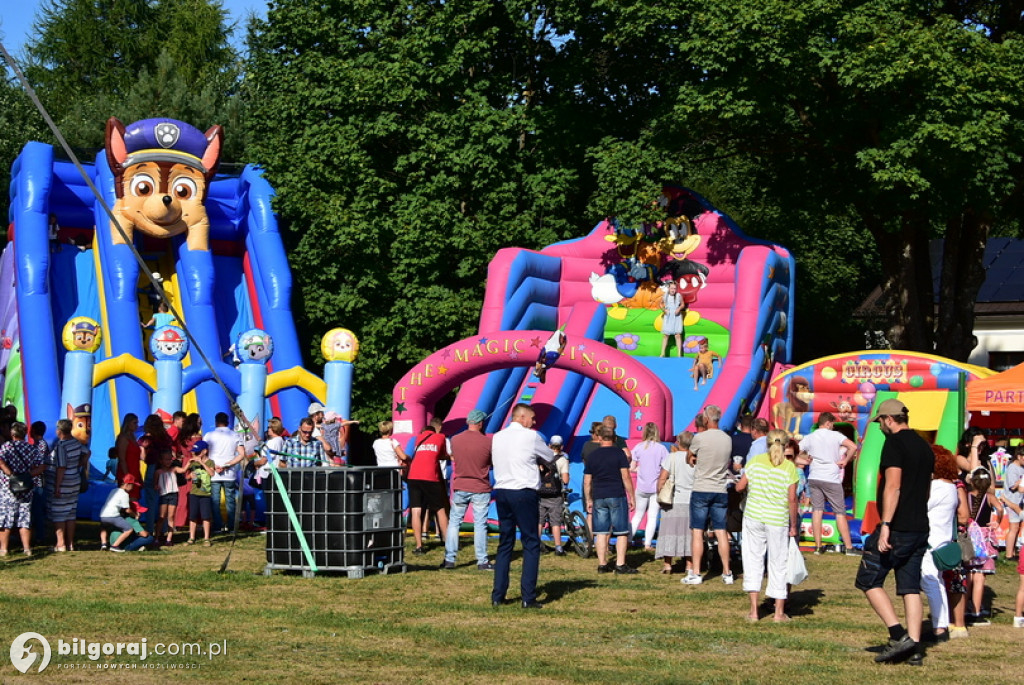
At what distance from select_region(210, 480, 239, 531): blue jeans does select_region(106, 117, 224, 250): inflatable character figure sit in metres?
6.01

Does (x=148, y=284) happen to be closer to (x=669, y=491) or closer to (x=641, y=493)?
(x=641, y=493)

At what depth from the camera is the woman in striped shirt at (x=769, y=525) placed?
10273 mm

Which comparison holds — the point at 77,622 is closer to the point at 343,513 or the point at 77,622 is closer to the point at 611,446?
the point at 343,513

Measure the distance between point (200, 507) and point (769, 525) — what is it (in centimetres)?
768

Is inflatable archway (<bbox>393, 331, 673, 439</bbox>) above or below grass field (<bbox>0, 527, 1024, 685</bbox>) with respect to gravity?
above

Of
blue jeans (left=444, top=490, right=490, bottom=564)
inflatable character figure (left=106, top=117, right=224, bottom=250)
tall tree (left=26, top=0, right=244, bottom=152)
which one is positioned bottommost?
blue jeans (left=444, top=490, right=490, bottom=564)

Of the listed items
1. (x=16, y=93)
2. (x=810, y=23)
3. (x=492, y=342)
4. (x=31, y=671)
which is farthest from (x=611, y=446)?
(x=16, y=93)

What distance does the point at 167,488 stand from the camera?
1490 cm

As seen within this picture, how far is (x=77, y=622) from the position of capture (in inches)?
368

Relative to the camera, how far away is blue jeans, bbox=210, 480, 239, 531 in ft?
53.2

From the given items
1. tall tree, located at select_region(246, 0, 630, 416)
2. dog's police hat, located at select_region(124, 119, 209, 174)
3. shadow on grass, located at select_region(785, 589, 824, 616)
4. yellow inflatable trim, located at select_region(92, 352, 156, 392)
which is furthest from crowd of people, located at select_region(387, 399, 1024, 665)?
dog's police hat, located at select_region(124, 119, 209, 174)

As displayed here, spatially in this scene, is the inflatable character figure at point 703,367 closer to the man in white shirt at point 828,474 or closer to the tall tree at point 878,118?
the tall tree at point 878,118

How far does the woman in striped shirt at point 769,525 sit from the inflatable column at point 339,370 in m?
8.93

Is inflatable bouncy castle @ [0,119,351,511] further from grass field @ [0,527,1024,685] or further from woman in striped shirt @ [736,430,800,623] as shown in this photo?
woman in striped shirt @ [736,430,800,623]
